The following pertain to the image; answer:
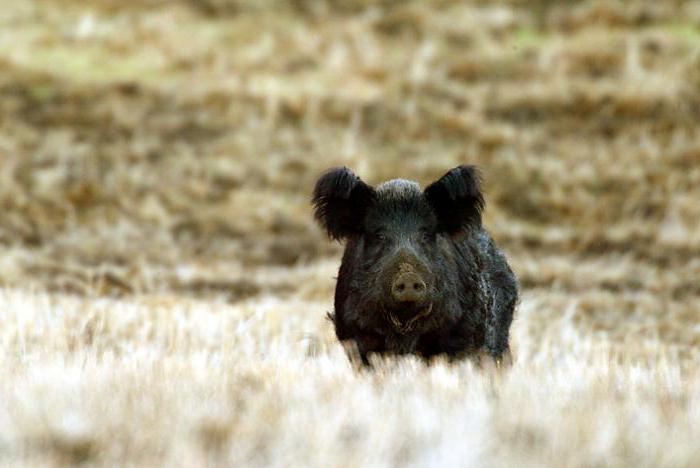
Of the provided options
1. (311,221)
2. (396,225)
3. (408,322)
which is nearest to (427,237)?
(396,225)

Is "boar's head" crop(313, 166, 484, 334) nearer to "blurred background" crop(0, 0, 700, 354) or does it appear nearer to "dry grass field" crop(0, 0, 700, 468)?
"dry grass field" crop(0, 0, 700, 468)

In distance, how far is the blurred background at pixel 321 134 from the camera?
61.4 feet

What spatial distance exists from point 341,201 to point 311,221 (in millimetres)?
13161

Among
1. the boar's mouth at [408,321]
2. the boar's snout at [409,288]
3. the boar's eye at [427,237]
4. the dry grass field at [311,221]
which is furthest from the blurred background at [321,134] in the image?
the boar's snout at [409,288]

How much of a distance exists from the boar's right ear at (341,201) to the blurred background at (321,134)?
6.92 meters

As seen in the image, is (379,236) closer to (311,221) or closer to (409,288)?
(409,288)

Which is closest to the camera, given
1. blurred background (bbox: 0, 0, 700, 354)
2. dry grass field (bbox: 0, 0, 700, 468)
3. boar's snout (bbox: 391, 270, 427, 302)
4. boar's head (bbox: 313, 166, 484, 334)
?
Answer: dry grass field (bbox: 0, 0, 700, 468)

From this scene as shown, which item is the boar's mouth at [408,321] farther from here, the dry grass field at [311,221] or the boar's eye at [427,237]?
the boar's eye at [427,237]

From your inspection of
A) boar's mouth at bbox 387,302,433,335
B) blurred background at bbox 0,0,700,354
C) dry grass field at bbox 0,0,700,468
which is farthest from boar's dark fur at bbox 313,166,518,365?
blurred background at bbox 0,0,700,354

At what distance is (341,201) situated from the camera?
8.55m

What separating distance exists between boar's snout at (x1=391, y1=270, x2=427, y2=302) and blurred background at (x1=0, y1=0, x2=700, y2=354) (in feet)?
25.4

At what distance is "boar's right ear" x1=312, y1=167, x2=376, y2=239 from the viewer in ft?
27.6

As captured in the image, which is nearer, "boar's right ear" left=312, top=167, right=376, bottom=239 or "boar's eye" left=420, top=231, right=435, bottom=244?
"boar's eye" left=420, top=231, right=435, bottom=244

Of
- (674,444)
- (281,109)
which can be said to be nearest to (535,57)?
(281,109)
